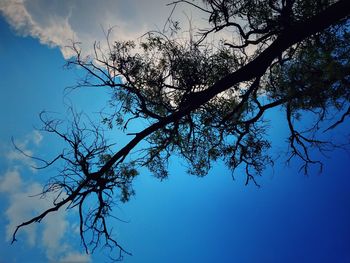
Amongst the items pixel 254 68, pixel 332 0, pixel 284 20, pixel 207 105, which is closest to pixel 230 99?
pixel 207 105

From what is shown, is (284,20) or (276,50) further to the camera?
(284,20)

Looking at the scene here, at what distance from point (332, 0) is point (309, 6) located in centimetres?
84

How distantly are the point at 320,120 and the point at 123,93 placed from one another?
22.4ft

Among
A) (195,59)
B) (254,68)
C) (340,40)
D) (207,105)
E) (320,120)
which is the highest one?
(195,59)

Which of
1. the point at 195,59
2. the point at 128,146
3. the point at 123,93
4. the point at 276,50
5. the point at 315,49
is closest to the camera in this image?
the point at 276,50

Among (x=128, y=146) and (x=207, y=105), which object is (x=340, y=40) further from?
(x=128, y=146)

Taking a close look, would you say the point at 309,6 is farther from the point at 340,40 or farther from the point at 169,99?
the point at 169,99

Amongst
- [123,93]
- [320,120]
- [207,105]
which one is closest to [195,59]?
[207,105]

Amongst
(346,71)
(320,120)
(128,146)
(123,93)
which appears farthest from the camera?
(123,93)

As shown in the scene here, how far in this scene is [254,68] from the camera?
6.51 meters

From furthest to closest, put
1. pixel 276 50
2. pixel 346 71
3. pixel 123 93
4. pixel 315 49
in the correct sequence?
pixel 123 93 < pixel 315 49 < pixel 276 50 < pixel 346 71

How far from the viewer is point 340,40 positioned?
823cm

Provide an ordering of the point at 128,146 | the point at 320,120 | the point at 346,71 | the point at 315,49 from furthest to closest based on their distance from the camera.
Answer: the point at 315,49, the point at 320,120, the point at 128,146, the point at 346,71

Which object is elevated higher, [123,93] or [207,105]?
[123,93]
